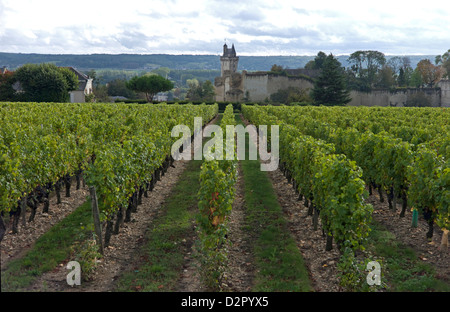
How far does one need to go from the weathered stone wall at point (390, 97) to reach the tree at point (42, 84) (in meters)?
45.4

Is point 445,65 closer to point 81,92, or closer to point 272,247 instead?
point 81,92

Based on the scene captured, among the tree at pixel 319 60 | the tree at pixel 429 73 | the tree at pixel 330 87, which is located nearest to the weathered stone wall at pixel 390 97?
the tree at pixel 330 87

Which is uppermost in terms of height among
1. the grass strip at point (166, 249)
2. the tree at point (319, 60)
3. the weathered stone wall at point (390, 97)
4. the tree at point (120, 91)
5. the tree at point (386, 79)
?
the tree at point (319, 60)

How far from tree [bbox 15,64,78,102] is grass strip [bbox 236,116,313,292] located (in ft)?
165

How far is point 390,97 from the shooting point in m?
71.9

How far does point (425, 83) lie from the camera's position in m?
94.1

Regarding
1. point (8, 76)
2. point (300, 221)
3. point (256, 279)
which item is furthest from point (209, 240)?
point (8, 76)

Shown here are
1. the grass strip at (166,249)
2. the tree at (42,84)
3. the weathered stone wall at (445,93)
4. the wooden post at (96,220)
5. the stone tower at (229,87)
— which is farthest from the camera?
the stone tower at (229,87)

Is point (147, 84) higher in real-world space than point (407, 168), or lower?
higher

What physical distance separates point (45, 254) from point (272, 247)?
4.62 metres

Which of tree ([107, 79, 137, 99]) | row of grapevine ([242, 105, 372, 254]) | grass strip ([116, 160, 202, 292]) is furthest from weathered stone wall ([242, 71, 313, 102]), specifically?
row of grapevine ([242, 105, 372, 254])

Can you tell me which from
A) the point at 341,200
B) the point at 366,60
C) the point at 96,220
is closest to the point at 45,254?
the point at 96,220

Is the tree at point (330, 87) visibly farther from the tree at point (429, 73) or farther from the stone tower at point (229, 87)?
the tree at point (429, 73)

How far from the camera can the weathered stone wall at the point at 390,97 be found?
2756 inches
